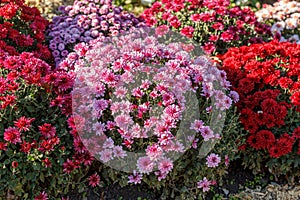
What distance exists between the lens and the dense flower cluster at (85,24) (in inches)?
182

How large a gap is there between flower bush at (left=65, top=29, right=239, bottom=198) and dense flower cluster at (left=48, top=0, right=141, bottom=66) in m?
0.90

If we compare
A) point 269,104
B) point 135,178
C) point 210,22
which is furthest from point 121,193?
point 210,22

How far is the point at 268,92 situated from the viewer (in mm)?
3939

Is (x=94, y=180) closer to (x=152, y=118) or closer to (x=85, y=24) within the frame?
(x=152, y=118)

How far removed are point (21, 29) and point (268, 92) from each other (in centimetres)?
224

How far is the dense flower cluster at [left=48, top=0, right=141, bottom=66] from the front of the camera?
15.2ft

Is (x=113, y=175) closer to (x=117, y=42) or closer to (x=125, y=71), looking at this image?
(x=125, y=71)

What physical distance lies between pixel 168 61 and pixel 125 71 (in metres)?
0.39

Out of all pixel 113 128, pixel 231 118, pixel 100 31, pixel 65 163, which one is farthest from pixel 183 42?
pixel 65 163

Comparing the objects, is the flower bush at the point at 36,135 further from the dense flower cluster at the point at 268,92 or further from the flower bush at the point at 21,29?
the dense flower cluster at the point at 268,92

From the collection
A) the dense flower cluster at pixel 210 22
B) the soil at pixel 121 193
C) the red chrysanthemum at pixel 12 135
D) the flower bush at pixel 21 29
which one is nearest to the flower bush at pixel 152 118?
the soil at pixel 121 193

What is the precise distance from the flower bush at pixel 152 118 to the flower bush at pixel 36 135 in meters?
0.13

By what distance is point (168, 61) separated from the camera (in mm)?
3691

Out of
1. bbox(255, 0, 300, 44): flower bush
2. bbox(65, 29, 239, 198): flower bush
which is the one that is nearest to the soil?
bbox(65, 29, 239, 198): flower bush
